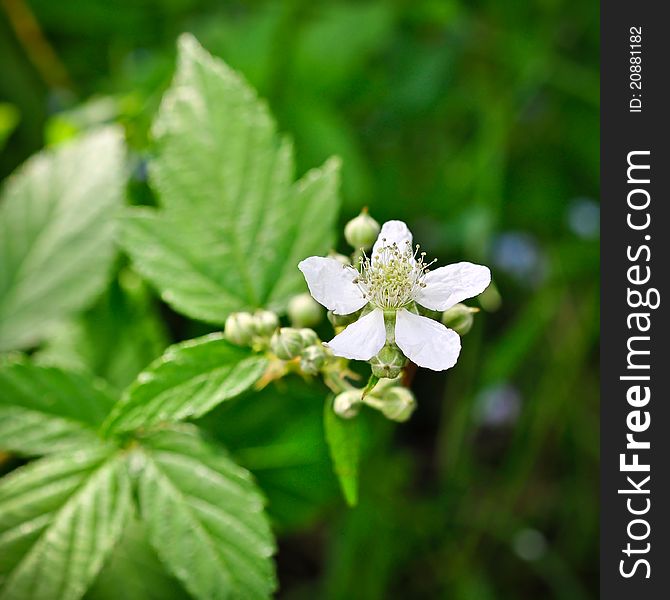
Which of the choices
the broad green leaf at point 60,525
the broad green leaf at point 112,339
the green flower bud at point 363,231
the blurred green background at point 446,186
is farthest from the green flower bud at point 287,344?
the blurred green background at point 446,186

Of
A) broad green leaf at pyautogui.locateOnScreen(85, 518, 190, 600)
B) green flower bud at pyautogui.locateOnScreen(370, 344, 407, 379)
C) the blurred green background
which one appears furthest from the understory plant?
the blurred green background

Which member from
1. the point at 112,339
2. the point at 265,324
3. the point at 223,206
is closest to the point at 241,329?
the point at 265,324

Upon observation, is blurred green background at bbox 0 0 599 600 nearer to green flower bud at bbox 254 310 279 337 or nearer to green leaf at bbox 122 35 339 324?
green leaf at bbox 122 35 339 324

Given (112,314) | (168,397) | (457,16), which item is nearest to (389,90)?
(457,16)

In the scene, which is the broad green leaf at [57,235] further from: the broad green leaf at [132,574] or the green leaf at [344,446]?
the green leaf at [344,446]

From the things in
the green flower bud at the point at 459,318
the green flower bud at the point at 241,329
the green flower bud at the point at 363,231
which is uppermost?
the green flower bud at the point at 363,231
